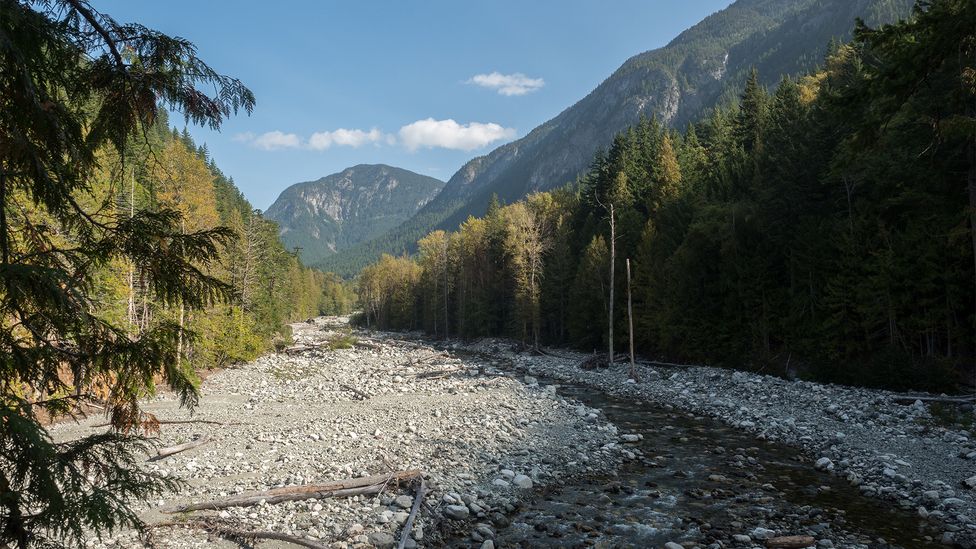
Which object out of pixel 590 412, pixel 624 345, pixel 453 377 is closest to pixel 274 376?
pixel 453 377

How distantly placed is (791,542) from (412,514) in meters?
5.73

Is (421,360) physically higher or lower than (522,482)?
lower

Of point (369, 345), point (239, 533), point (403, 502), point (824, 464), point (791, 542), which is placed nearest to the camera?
point (239, 533)

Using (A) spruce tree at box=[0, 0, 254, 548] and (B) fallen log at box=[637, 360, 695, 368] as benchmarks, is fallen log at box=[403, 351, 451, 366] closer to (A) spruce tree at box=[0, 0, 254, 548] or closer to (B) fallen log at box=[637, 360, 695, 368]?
(B) fallen log at box=[637, 360, 695, 368]

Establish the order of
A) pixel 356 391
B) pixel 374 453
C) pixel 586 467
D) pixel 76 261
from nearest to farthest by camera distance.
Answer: pixel 76 261, pixel 374 453, pixel 586 467, pixel 356 391

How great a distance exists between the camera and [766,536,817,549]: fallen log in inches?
286

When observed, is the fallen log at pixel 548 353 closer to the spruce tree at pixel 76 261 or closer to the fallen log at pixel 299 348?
the fallen log at pixel 299 348

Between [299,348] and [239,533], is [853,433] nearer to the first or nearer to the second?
[239,533]

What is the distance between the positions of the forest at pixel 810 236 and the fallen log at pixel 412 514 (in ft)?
33.3

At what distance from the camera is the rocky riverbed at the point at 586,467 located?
7.62m

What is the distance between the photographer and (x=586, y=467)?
11.2 m

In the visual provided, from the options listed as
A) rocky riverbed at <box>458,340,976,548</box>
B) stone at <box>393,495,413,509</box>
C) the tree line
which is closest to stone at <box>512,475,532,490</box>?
stone at <box>393,495,413,509</box>

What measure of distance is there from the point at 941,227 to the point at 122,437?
22.0m

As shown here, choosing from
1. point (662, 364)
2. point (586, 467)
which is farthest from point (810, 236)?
point (586, 467)
